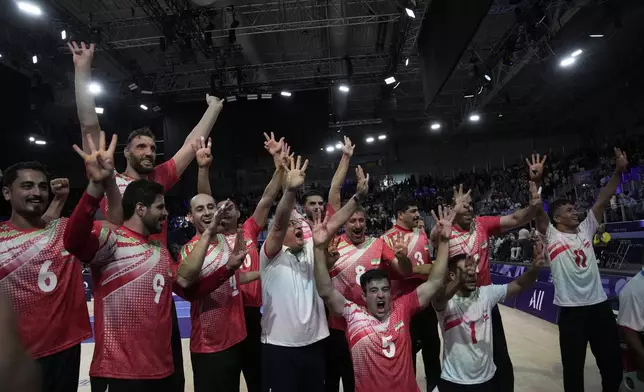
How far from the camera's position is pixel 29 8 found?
8930 mm

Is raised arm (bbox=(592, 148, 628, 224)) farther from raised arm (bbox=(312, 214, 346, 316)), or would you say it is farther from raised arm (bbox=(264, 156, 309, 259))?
raised arm (bbox=(264, 156, 309, 259))

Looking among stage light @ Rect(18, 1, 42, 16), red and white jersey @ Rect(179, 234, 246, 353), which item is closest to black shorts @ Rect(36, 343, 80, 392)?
red and white jersey @ Rect(179, 234, 246, 353)

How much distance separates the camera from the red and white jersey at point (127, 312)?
2213mm

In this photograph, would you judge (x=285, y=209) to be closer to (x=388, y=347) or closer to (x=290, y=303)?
(x=290, y=303)

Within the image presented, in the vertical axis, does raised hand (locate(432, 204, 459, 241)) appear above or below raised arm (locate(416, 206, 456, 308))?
above

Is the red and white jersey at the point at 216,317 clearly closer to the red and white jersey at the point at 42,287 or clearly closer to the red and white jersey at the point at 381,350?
the red and white jersey at the point at 42,287

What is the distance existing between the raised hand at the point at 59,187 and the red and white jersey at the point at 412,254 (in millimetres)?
2755

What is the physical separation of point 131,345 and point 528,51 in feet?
46.5

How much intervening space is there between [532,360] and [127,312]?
531 centimetres

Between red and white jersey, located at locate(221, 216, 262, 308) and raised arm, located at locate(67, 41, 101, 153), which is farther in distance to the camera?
red and white jersey, located at locate(221, 216, 262, 308)

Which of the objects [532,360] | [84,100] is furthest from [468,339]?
[532,360]

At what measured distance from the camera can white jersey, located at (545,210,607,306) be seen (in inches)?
147

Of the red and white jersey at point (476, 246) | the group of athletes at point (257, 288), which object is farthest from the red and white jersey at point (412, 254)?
the red and white jersey at point (476, 246)

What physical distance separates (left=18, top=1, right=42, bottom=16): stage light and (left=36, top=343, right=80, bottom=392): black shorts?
930 cm
